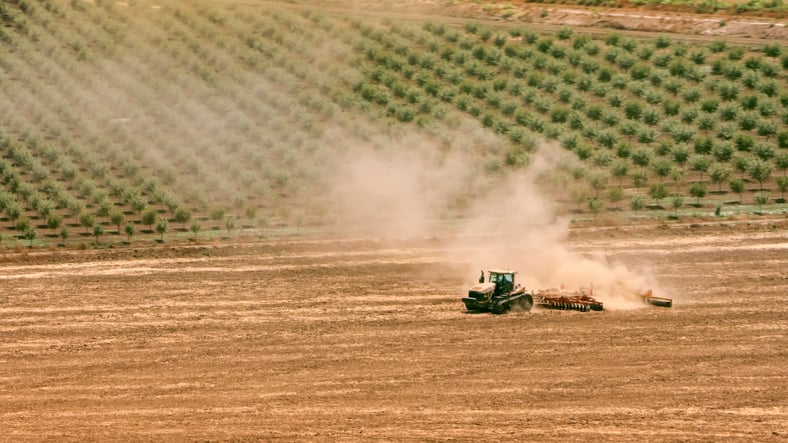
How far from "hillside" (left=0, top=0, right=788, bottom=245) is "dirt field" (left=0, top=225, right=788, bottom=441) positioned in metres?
7.82

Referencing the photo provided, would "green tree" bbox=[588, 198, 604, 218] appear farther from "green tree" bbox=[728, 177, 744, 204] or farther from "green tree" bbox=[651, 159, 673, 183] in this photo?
"green tree" bbox=[728, 177, 744, 204]

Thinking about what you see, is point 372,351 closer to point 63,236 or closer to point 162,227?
point 162,227

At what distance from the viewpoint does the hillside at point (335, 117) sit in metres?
63.2

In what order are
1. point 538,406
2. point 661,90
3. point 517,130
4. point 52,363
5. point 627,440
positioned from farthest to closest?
1. point 661,90
2. point 517,130
3. point 52,363
4. point 538,406
5. point 627,440

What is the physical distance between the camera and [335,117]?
74.9 meters

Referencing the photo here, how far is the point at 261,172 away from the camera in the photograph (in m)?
68.1

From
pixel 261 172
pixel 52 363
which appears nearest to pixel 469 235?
pixel 261 172

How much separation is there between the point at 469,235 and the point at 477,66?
26563 millimetres

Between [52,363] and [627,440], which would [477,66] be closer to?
[52,363]

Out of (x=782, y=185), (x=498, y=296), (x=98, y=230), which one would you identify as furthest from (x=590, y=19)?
(x=498, y=296)

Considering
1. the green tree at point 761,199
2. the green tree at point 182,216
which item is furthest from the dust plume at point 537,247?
the green tree at point 182,216

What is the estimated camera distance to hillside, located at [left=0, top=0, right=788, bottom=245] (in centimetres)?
6316

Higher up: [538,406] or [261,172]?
[261,172]

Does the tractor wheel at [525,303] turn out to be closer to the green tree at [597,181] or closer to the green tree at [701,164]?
the green tree at [597,181]
